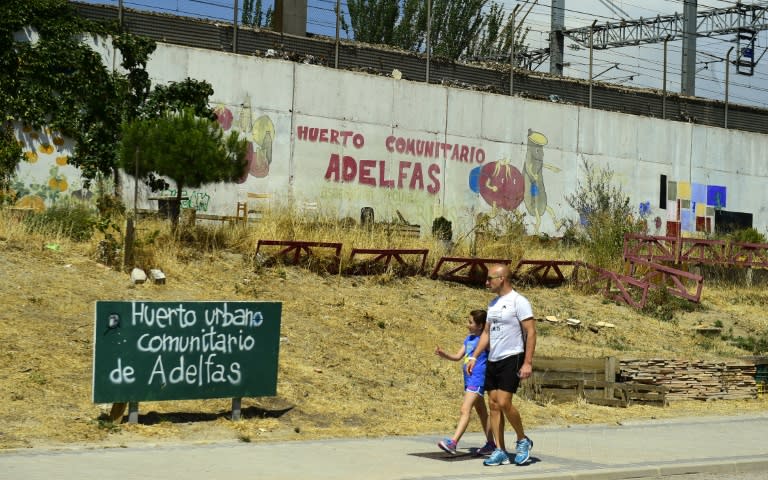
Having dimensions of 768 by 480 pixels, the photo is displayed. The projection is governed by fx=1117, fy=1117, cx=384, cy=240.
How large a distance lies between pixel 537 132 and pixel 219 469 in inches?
935

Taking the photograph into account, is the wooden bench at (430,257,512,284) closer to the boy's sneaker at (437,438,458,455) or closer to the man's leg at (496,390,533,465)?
the boy's sneaker at (437,438,458,455)

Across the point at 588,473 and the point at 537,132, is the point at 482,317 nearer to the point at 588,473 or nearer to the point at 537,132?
the point at 588,473

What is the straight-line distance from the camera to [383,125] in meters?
29.1

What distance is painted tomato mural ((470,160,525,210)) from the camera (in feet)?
101

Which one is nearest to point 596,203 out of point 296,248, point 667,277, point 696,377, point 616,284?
point 667,277

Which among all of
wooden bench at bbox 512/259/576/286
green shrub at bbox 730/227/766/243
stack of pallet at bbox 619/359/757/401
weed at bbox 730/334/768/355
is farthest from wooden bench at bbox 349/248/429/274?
green shrub at bbox 730/227/766/243

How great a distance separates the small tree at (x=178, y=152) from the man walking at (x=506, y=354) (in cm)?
1151

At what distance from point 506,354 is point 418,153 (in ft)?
64.2

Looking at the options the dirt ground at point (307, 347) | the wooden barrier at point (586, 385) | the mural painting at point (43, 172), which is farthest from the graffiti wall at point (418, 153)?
the wooden barrier at point (586, 385)

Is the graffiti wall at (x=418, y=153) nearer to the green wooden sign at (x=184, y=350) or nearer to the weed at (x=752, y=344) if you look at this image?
the weed at (x=752, y=344)

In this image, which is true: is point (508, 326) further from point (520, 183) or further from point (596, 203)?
point (596, 203)

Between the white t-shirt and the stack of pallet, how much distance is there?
6.42m

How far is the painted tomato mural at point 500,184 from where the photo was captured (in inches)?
1208

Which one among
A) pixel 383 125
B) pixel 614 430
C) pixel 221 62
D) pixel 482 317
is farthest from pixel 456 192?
pixel 482 317
